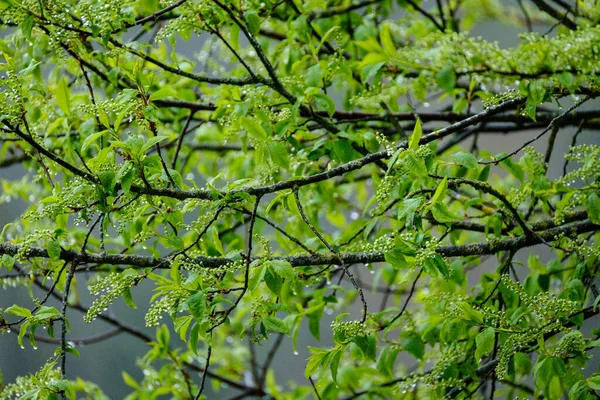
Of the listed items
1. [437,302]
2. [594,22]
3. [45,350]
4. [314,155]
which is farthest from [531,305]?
[45,350]

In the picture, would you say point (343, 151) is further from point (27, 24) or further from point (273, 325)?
point (27, 24)

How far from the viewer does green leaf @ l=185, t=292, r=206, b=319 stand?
4.72 feet

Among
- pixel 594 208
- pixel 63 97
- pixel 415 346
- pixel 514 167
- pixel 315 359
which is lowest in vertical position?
pixel 315 359

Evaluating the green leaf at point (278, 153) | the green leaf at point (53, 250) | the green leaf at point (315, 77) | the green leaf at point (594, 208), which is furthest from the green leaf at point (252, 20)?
the green leaf at point (594, 208)

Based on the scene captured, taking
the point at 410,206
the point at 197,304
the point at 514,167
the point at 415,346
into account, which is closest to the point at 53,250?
the point at 197,304

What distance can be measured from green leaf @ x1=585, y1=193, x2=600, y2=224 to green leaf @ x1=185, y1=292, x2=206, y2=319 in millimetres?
1001

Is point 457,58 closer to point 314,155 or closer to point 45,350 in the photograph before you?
point 314,155

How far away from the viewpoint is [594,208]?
176cm

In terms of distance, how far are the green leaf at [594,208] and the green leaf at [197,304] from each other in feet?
3.28

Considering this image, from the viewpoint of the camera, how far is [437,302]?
1943 millimetres

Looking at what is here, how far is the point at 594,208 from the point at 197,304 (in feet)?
3.37

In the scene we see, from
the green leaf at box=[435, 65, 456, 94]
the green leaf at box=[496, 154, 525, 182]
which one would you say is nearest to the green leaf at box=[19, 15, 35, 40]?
the green leaf at box=[435, 65, 456, 94]

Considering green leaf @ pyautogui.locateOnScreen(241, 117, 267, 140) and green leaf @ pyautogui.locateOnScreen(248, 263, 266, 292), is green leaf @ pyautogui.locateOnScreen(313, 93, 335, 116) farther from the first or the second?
green leaf @ pyautogui.locateOnScreen(248, 263, 266, 292)

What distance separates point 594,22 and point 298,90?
101cm
